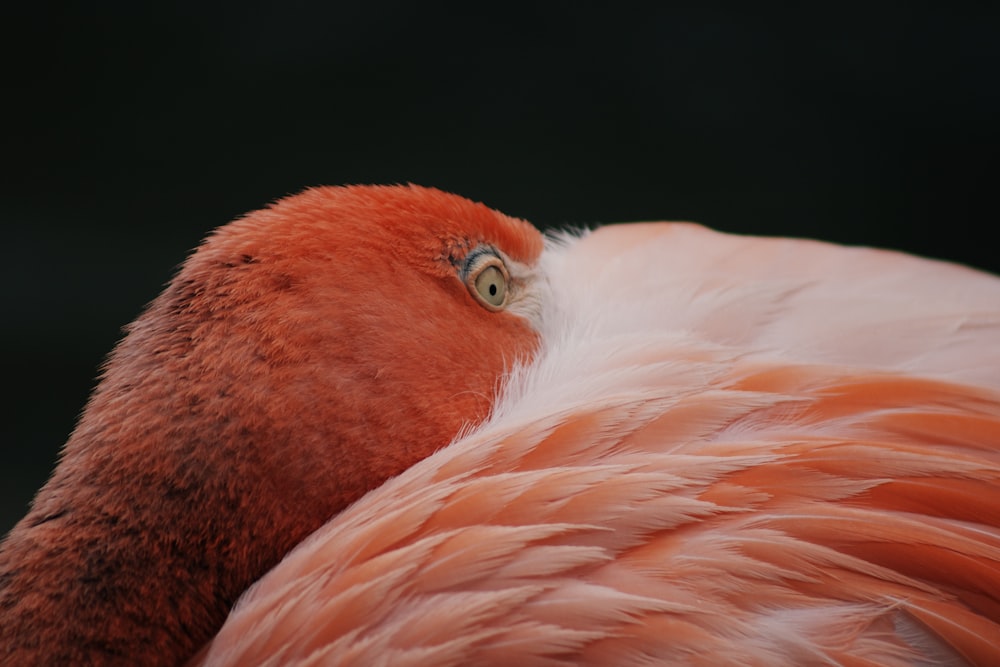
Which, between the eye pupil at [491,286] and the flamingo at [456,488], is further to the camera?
the eye pupil at [491,286]

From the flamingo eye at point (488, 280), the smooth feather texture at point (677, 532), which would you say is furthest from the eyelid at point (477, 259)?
the smooth feather texture at point (677, 532)

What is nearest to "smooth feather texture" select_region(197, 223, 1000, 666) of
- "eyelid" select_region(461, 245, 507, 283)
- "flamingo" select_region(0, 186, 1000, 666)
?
"flamingo" select_region(0, 186, 1000, 666)

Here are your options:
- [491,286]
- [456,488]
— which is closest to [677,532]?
[456,488]

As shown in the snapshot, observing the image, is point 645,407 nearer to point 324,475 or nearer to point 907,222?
point 324,475

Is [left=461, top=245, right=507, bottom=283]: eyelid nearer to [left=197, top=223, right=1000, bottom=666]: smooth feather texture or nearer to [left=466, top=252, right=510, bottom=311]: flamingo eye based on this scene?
[left=466, top=252, right=510, bottom=311]: flamingo eye

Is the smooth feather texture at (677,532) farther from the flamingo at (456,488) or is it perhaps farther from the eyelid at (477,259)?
the eyelid at (477,259)

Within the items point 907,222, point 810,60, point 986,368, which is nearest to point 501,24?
point 810,60

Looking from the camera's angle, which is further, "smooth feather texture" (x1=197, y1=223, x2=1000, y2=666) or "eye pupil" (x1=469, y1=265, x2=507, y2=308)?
"eye pupil" (x1=469, y1=265, x2=507, y2=308)
